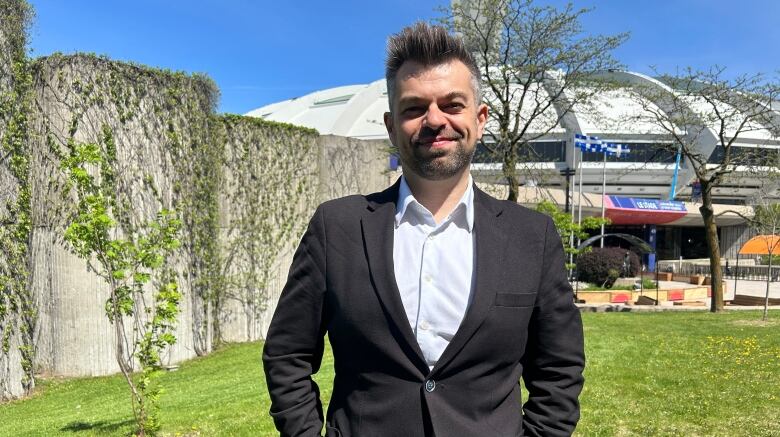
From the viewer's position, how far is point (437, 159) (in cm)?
186

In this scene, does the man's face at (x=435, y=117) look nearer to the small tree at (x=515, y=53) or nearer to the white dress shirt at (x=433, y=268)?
the white dress shirt at (x=433, y=268)

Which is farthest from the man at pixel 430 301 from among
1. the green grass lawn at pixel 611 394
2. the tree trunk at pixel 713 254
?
the tree trunk at pixel 713 254

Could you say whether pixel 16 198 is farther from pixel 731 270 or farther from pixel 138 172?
pixel 731 270

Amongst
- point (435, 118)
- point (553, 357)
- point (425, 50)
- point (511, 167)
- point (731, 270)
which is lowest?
point (731, 270)

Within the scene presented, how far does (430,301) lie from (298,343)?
44 cm

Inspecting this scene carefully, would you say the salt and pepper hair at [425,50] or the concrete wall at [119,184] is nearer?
the salt and pepper hair at [425,50]

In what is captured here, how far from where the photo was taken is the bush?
2611cm

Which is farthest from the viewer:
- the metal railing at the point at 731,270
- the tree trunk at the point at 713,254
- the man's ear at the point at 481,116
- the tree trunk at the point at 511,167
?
the metal railing at the point at 731,270

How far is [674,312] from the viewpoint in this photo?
17.3m

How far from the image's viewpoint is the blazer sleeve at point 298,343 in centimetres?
187

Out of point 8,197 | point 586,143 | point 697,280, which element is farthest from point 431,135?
point 586,143

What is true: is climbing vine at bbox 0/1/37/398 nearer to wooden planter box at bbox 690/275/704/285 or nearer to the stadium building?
wooden planter box at bbox 690/275/704/285

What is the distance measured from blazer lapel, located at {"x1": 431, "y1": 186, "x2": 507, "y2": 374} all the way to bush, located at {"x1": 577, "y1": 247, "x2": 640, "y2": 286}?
84.4 ft

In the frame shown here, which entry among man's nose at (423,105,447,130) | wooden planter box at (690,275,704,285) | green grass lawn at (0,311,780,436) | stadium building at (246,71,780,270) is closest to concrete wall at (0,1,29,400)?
green grass lawn at (0,311,780,436)
